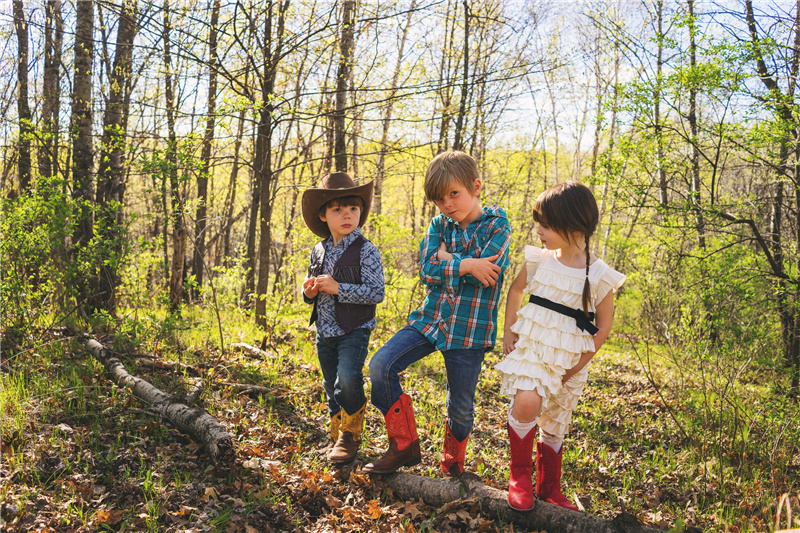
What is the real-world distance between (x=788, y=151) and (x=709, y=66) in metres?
1.75

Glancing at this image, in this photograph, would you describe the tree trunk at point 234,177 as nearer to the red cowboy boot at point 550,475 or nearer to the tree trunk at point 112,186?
the tree trunk at point 112,186

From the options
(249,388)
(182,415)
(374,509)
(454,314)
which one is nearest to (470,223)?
(454,314)

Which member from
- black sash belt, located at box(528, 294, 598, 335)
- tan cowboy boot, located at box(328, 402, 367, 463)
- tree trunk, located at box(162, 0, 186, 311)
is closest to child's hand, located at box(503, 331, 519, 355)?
black sash belt, located at box(528, 294, 598, 335)

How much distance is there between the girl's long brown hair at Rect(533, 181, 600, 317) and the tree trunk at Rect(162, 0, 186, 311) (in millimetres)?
3809

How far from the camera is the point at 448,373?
2.91 meters

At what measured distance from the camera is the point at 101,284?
6035 mm

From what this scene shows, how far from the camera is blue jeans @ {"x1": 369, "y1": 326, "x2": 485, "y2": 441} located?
2.83 metres

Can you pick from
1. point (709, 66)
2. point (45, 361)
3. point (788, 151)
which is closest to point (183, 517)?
point (45, 361)

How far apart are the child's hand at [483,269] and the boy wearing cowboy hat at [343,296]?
0.75 metres

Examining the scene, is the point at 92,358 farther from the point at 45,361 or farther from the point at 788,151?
the point at 788,151

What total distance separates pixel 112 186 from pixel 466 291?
614cm

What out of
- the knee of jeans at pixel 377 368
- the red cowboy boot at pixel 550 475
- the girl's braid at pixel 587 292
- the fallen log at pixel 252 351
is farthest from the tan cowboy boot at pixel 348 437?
the fallen log at pixel 252 351

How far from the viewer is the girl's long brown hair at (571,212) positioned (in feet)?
8.57

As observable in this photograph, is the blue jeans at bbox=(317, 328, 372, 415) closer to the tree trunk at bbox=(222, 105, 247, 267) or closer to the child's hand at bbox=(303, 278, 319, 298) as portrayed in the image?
the child's hand at bbox=(303, 278, 319, 298)
